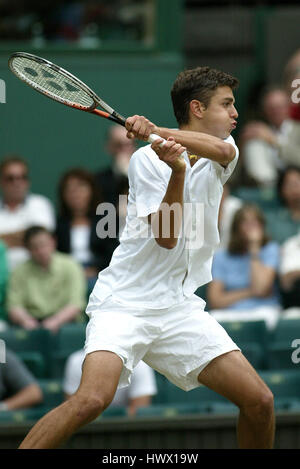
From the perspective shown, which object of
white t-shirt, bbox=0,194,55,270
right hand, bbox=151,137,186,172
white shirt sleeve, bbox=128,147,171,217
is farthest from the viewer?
white t-shirt, bbox=0,194,55,270

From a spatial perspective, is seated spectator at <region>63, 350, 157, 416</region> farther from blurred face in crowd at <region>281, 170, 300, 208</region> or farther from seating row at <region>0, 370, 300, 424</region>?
blurred face in crowd at <region>281, 170, 300, 208</region>

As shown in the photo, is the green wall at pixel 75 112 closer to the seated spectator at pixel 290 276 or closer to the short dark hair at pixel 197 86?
the seated spectator at pixel 290 276

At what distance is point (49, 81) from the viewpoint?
4.84 meters

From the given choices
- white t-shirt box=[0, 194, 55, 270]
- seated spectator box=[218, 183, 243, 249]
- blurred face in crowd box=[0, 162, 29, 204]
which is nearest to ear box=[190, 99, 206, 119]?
seated spectator box=[218, 183, 243, 249]

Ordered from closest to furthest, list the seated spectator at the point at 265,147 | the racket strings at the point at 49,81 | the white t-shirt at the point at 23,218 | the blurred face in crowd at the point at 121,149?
the racket strings at the point at 49,81 → the white t-shirt at the point at 23,218 → the blurred face in crowd at the point at 121,149 → the seated spectator at the point at 265,147

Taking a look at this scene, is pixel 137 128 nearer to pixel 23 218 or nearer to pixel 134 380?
pixel 134 380

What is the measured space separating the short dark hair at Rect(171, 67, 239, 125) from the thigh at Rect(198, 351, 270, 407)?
3.64 feet

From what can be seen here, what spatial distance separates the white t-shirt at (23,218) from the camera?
7.95 metres

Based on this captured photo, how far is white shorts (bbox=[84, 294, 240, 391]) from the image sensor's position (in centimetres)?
463

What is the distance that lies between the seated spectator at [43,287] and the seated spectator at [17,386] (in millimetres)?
664

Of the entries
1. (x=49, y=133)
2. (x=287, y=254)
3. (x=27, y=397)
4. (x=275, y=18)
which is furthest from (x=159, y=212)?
(x=275, y=18)

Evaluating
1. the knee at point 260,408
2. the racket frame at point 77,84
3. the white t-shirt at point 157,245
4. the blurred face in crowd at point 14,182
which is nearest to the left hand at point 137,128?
the racket frame at point 77,84

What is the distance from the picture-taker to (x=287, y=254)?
7.80m
